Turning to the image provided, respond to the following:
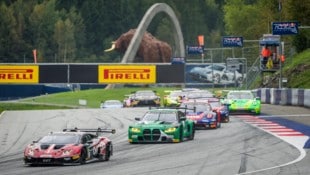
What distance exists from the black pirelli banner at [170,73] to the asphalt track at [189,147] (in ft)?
108

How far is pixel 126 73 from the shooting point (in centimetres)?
8194

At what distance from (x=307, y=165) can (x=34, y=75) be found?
2379 inches

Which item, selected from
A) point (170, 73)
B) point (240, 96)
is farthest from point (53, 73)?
point (240, 96)

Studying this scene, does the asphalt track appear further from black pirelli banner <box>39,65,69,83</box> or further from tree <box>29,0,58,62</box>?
tree <box>29,0,58,62</box>

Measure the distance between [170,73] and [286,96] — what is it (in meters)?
27.0

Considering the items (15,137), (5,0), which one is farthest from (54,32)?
(15,137)

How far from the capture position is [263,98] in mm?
63750

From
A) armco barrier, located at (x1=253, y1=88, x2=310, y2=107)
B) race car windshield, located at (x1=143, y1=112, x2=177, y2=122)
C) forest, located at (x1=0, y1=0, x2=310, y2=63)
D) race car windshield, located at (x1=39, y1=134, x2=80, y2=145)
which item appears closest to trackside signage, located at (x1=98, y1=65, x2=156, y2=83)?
armco barrier, located at (x1=253, y1=88, x2=310, y2=107)

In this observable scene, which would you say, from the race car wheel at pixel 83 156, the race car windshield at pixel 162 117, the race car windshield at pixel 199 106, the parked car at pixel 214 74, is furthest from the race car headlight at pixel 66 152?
the parked car at pixel 214 74

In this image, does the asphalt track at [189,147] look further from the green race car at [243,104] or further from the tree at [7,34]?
the tree at [7,34]

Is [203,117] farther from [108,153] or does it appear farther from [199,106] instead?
[108,153]

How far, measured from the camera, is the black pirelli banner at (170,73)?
82.1 m

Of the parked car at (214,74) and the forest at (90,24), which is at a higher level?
the forest at (90,24)

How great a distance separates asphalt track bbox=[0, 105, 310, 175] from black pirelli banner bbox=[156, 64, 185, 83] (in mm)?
33028
